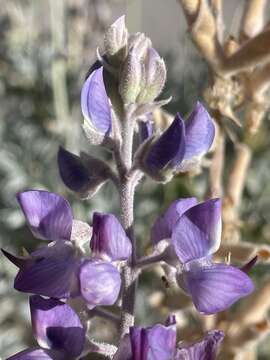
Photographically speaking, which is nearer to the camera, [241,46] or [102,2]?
[241,46]

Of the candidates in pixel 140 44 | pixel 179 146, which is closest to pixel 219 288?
pixel 179 146

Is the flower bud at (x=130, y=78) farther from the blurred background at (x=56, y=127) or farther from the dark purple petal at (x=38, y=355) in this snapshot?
the blurred background at (x=56, y=127)

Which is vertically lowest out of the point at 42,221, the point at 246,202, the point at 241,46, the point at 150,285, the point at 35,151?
the point at 150,285

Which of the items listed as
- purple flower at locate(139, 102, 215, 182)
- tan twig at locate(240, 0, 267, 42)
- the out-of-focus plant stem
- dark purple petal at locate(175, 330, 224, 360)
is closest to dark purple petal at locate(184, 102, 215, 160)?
purple flower at locate(139, 102, 215, 182)

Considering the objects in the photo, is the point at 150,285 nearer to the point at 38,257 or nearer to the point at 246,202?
the point at 246,202

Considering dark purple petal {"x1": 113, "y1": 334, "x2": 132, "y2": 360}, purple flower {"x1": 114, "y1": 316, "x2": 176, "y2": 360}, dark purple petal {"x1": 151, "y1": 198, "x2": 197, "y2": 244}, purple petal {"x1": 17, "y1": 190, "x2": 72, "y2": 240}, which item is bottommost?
dark purple petal {"x1": 113, "y1": 334, "x2": 132, "y2": 360}

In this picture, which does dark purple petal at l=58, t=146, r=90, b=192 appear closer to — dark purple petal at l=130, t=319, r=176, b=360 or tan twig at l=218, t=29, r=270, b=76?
dark purple petal at l=130, t=319, r=176, b=360

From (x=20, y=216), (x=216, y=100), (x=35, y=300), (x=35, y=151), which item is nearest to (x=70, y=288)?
(x=35, y=300)
